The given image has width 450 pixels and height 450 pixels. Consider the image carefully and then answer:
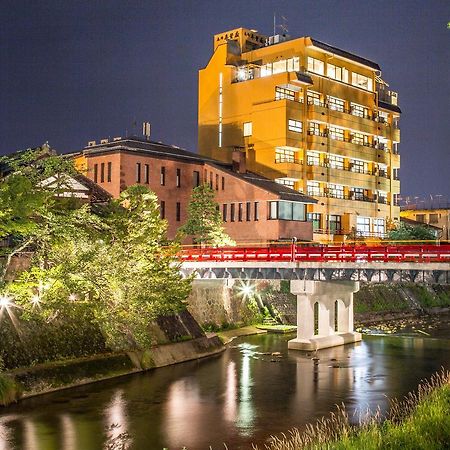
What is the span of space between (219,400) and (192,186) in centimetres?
4598

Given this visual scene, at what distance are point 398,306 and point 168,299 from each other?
4524 centimetres

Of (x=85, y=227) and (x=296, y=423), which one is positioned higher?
(x=85, y=227)

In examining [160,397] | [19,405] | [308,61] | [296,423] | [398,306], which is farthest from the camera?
[308,61]

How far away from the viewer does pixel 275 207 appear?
78.7m

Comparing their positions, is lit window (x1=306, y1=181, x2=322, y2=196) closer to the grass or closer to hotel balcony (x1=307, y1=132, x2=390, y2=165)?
hotel balcony (x1=307, y1=132, x2=390, y2=165)

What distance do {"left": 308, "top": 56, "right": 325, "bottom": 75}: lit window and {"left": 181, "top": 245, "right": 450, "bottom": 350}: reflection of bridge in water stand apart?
45.5 m

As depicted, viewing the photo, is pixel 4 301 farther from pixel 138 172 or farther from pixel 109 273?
pixel 138 172

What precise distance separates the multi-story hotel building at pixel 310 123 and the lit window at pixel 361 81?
0.14 metres

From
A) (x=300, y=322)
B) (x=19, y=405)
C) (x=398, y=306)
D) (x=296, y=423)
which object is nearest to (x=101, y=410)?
(x=19, y=405)

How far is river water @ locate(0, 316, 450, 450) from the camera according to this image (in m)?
30.6

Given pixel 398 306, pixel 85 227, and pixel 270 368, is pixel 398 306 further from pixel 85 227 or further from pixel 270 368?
pixel 85 227

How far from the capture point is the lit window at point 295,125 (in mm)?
93938

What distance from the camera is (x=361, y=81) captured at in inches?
4264

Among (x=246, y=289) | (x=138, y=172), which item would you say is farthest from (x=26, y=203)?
(x=138, y=172)
